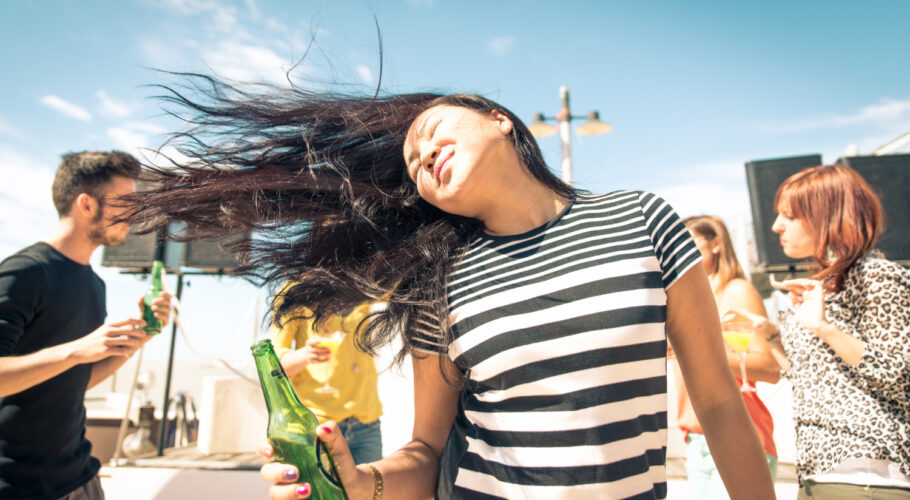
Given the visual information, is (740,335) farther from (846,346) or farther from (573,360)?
(573,360)

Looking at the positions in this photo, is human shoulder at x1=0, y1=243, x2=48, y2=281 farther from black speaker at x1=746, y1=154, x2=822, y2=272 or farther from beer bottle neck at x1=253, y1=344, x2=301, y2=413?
black speaker at x1=746, y1=154, x2=822, y2=272

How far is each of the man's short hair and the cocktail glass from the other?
2683 millimetres

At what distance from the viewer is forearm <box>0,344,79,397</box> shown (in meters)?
1.85

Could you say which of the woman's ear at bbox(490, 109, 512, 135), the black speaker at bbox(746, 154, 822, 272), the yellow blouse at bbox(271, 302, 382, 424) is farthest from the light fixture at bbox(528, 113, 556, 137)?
the woman's ear at bbox(490, 109, 512, 135)

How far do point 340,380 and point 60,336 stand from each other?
121 cm

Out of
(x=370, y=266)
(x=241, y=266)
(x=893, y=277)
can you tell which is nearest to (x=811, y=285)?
(x=893, y=277)

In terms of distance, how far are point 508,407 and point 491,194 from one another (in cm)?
48

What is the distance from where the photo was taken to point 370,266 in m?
1.46

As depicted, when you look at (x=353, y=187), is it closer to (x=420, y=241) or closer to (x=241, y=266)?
(x=420, y=241)

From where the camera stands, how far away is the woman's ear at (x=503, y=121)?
1.34 meters

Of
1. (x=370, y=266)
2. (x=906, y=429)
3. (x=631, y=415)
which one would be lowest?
(x=906, y=429)

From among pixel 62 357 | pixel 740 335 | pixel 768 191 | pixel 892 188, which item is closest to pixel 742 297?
pixel 740 335

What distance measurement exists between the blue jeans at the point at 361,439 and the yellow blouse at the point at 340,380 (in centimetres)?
4

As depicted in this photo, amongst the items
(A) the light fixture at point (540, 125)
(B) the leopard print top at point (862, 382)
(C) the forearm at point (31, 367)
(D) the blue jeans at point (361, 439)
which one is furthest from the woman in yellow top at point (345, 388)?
(A) the light fixture at point (540, 125)
